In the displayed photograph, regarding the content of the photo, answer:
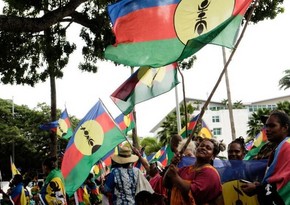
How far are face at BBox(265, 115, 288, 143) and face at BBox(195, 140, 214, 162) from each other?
1.62ft

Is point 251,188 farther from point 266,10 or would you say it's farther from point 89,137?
point 266,10

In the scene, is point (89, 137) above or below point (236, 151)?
above

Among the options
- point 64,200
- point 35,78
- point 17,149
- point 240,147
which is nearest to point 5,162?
point 17,149

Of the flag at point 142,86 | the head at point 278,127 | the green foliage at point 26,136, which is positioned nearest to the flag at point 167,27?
the flag at point 142,86

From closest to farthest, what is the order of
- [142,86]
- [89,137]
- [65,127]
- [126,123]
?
[142,86] → [89,137] → [126,123] → [65,127]

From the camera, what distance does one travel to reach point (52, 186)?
6.51m

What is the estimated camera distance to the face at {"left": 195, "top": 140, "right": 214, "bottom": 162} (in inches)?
136

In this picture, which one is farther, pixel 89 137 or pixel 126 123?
pixel 126 123

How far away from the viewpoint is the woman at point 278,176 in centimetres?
277

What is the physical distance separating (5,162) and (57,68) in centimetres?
3273

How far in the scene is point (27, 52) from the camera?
1238cm

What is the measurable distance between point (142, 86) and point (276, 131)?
2.75m

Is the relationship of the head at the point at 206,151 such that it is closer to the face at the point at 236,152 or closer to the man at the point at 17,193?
the face at the point at 236,152

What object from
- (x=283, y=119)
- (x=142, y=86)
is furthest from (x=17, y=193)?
(x=283, y=119)
